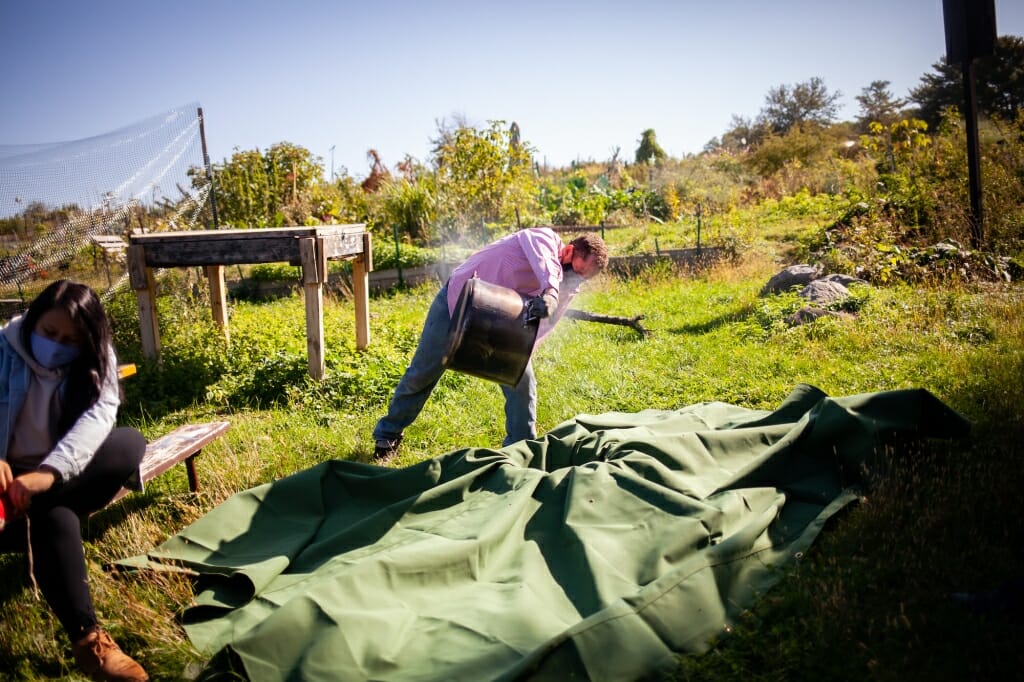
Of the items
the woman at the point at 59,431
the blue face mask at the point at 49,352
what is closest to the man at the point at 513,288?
the woman at the point at 59,431

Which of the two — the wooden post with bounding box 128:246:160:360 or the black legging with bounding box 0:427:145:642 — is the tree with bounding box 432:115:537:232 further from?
the black legging with bounding box 0:427:145:642

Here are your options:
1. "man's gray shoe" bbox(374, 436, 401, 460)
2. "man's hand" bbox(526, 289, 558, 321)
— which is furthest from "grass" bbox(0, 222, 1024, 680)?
"man's hand" bbox(526, 289, 558, 321)

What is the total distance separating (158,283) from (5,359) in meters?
4.96

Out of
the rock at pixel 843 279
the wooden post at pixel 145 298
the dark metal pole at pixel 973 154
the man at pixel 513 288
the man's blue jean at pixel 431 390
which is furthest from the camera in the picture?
the dark metal pole at pixel 973 154

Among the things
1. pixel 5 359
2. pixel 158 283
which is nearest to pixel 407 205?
pixel 158 283

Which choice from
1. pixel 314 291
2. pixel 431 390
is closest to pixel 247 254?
pixel 314 291

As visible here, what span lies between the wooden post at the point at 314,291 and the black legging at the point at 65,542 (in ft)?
8.62

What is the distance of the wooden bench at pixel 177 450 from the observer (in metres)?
3.22

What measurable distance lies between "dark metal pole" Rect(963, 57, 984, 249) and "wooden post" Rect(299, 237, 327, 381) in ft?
25.5

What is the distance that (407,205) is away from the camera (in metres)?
13.0

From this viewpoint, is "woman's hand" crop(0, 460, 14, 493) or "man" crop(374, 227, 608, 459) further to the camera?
"man" crop(374, 227, 608, 459)

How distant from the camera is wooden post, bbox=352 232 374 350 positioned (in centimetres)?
639

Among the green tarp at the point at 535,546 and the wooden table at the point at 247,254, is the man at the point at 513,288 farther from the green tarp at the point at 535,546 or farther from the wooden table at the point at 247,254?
the wooden table at the point at 247,254

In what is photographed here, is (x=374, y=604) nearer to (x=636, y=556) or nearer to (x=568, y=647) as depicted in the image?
(x=568, y=647)
